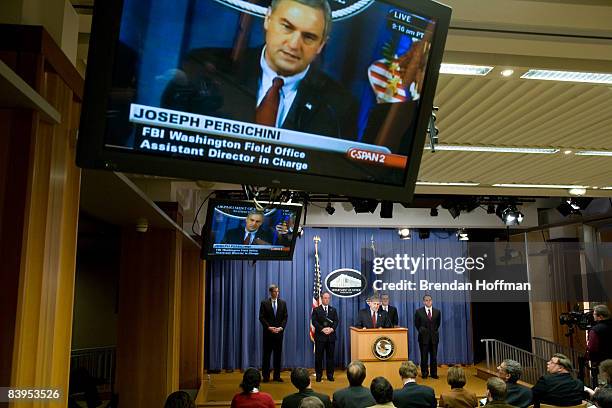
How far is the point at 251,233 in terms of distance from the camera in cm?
559

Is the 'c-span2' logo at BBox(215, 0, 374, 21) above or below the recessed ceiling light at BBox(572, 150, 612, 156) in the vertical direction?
below

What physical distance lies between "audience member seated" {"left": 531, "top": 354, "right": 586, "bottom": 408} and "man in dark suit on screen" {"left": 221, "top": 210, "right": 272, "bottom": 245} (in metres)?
2.97

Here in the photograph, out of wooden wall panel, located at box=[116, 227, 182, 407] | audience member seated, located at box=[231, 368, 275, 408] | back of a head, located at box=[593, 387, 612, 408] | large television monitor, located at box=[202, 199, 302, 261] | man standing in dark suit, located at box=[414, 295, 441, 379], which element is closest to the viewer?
back of a head, located at box=[593, 387, 612, 408]

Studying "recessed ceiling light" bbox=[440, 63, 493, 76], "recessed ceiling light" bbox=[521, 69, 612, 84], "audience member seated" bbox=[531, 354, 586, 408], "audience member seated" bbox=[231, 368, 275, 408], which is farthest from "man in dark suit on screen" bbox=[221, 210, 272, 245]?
"recessed ceiling light" bbox=[521, 69, 612, 84]

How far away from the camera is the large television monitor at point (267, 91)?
51.2 inches

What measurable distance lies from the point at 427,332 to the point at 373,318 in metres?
1.32

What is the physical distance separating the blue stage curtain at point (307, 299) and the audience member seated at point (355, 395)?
617 centimetres

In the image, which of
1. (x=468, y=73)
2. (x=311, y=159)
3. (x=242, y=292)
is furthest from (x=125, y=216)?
(x=242, y=292)


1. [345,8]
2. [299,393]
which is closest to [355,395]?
[299,393]

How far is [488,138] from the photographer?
178 inches

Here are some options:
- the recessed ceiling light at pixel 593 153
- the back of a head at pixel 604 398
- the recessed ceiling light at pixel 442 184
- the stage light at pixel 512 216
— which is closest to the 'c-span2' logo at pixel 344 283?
the stage light at pixel 512 216

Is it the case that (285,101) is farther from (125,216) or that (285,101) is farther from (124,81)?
(125,216)

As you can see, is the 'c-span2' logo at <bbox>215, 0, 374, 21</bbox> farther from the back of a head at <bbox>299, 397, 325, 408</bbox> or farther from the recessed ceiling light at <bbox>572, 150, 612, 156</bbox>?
the recessed ceiling light at <bbox>572, 150, 612, 156</bbox>

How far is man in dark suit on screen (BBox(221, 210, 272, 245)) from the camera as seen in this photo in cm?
548
